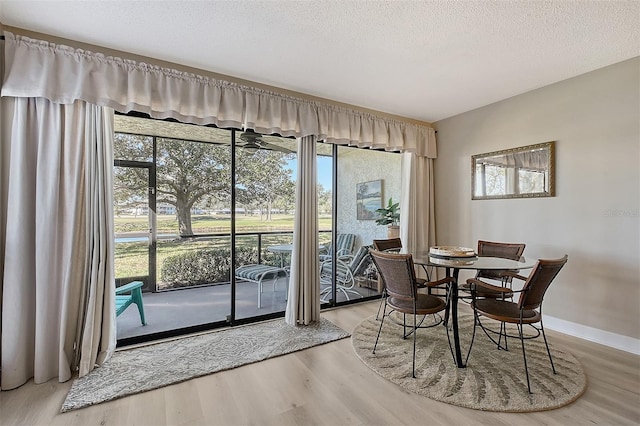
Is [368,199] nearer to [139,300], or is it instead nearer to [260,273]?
[260,273]

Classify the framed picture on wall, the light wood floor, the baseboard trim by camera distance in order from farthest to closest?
the framed picture on wall, the baseboard trim, the light wood floor

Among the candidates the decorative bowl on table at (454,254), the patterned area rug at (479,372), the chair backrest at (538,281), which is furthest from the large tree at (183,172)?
the chair backrest at (538,281)

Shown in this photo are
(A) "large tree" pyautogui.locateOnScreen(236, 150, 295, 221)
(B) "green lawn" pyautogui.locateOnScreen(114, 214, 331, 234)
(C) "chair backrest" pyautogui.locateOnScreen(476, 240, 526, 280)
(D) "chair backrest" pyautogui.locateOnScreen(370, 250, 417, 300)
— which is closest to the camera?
(D) "chair backrest" pyautogui.locateOnScreen(370, 250, 417, 300)

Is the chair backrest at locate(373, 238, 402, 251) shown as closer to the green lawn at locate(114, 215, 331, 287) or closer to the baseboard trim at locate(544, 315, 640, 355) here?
the green lawn at locate(114, 215, 331, 287)

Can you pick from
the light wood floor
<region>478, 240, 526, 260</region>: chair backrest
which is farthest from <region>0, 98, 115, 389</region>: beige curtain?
<region>478, 240, 526, 260</region>: chair backrest

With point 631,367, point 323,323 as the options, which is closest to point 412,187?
point 323,323

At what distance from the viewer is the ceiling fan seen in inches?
123

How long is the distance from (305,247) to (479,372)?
1.89 metres

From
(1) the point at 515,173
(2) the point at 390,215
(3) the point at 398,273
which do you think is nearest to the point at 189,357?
(3) the point at 398,273

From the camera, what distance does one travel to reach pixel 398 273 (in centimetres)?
234

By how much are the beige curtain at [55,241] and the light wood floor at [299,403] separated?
0.87 feet

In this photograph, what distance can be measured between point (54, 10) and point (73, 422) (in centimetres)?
263

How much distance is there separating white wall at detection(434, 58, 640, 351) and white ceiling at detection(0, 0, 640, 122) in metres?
0.29

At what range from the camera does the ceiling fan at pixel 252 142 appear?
10.3 ft
